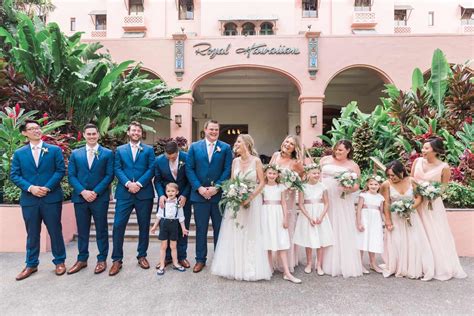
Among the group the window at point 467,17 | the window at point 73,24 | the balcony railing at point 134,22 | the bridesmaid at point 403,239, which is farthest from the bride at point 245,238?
the window at point 467,17

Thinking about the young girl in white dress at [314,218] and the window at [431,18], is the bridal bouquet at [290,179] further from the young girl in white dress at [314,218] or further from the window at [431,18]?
the window at [431,18]

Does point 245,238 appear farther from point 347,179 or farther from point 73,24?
point 73,24

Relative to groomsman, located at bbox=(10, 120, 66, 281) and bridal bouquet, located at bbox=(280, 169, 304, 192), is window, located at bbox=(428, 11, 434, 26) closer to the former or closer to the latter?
bridal bouquet, located at bbox=(280, 169, 304, 192)

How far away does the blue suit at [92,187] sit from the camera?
13.3 feet

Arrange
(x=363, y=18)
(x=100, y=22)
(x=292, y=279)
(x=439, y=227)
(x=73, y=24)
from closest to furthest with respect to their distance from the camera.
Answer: (x=292, y=279) < (x=439, y=227) < (x=363, y=18) < (x=100, y=22) < (x=73, y=24)

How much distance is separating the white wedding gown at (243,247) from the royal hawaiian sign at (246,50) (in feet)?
31.3

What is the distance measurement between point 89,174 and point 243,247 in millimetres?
2287

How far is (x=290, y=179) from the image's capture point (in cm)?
388

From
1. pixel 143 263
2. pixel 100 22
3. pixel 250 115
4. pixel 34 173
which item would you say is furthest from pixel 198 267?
pixel 100 22

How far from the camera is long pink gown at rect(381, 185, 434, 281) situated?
3.99 m

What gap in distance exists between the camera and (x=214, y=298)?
3.46m

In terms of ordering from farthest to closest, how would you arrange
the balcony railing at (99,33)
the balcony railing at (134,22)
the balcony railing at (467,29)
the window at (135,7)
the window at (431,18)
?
the window at (431,18) → the balcony railing at (99,33) → the balcony railing at (467,29) → the window at (135,7) → the balcony railing at (134,22)

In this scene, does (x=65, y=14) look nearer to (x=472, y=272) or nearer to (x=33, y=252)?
(x=33, y=252)

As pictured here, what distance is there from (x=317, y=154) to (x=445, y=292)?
804 centimetres
